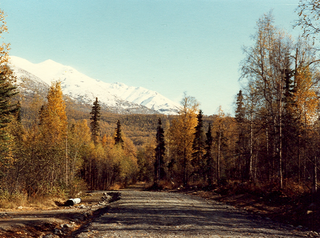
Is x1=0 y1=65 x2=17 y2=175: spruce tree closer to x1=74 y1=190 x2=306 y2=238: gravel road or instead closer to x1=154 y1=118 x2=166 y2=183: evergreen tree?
x1=74 y1=190 x2=306 y2=238: gravel road

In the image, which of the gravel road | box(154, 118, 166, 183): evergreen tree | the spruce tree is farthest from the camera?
box(154, 118, 166, 183): evergreen tree

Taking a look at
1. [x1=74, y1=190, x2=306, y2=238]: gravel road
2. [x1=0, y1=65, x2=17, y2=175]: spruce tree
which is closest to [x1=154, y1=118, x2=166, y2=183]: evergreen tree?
[x1=0, y1=65, x2=17, y2=175]: spruce tree

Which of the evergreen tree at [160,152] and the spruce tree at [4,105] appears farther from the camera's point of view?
the evergreen tree at [160,152]

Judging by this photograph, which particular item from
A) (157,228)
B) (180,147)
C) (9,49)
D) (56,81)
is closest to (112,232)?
(157,228)

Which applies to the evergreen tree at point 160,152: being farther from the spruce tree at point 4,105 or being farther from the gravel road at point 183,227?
the gravel road at point 183,227

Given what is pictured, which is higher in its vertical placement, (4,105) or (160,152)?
(4,105)

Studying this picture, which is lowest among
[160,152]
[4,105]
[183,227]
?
[183,227]

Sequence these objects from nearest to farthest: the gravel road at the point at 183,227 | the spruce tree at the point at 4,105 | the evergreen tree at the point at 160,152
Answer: the gravel road at the point at 183,227 → the spruce tree at the point at 4,105 → the evergreen tree at the point at 160,152

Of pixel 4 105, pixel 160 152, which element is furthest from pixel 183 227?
pixel 160 152

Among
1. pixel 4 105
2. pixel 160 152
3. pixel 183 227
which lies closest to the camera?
pixel 183 227

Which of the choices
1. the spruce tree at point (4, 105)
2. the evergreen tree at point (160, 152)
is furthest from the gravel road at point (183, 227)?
the evergreen tree at point (160, 152)

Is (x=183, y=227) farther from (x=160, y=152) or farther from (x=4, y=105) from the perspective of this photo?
(x=160, y=152)

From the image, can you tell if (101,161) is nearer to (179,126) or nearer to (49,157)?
(179,126)

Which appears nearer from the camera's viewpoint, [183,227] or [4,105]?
[183,227]
